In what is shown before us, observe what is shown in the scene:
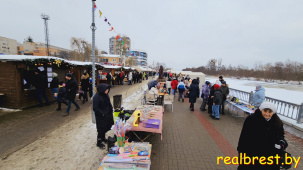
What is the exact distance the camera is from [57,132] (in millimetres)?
4293

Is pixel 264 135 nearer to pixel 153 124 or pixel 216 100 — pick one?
pixel 153 124

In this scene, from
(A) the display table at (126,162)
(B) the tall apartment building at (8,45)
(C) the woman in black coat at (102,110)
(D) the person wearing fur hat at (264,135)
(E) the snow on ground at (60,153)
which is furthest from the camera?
(B) the tall apartment building at (8,45)

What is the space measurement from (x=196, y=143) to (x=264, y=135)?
2.27 metres

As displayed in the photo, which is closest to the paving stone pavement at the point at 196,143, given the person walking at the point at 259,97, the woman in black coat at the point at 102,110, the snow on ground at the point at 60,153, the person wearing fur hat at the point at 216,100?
the person wearing fur hat at the point at 216,100

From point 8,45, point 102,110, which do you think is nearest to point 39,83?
point 102,110

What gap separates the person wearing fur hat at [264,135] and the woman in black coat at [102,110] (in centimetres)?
301

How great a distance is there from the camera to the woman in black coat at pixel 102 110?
10.6 feet

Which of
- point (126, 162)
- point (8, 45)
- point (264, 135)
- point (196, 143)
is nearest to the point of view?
point (264, 135)

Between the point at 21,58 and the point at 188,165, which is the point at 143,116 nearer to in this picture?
the point at 188,165

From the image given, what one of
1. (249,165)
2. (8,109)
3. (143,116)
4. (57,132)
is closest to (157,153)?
(143,116)

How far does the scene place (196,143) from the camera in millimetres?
3947

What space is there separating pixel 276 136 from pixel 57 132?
221 inches

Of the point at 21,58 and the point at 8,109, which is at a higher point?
the point at 21,58

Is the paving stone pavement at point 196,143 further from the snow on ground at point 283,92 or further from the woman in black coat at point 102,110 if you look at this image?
the snow on ground at point 283,92
